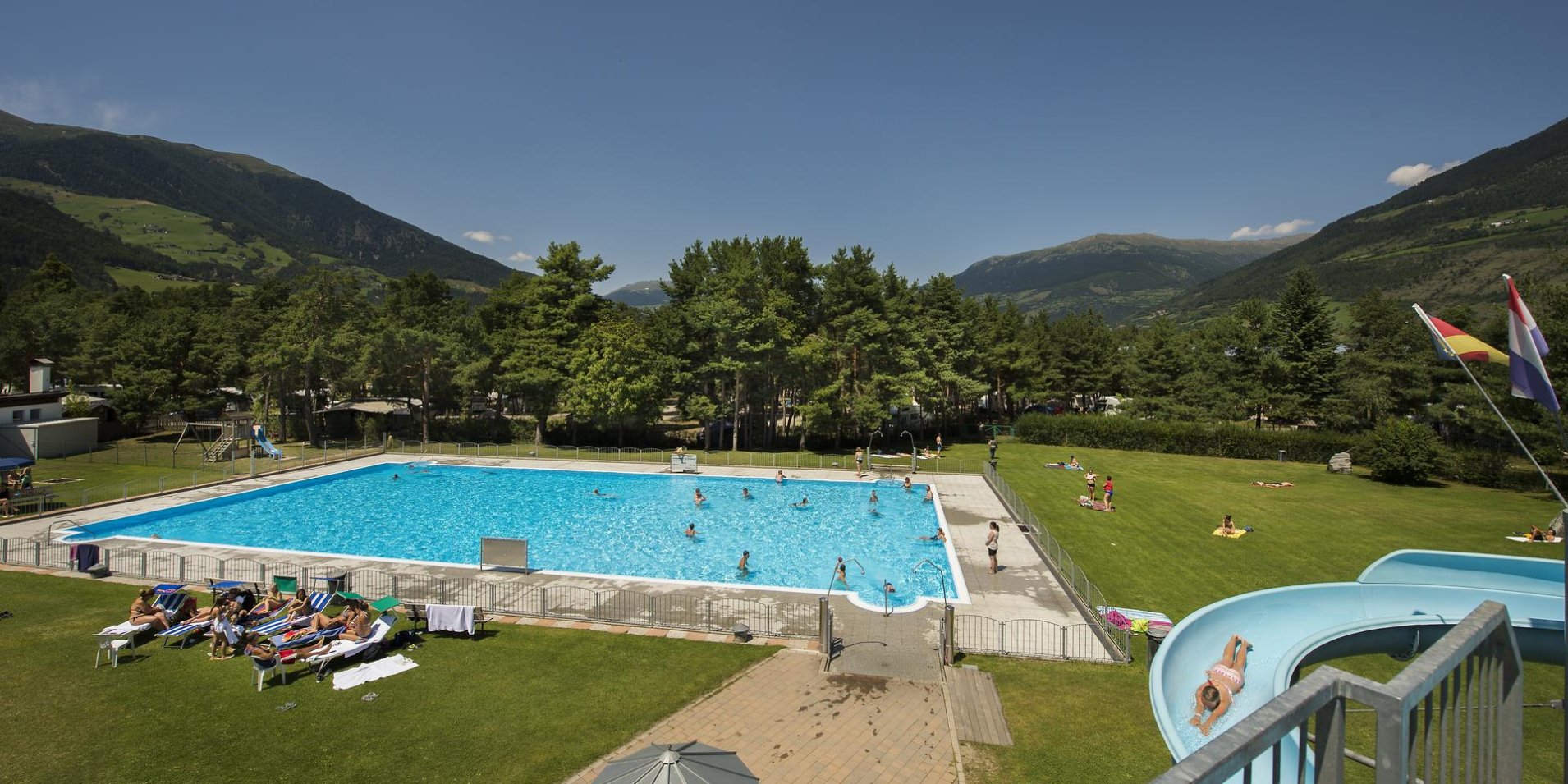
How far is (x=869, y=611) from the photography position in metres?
15.9

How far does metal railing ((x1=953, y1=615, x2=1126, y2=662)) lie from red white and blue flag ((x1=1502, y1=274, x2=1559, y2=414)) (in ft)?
34.9

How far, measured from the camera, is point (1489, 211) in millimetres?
197500

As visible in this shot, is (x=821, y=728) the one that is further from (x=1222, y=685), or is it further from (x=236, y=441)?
(x=236, y=441)

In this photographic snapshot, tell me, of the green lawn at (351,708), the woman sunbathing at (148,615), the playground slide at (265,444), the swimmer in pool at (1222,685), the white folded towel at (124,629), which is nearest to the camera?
the swimmer in pool at (1222,685)

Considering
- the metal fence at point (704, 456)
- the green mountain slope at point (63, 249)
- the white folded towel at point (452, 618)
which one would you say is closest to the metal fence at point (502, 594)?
the white folded towel at point (452, 618)

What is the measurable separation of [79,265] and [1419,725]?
186 m

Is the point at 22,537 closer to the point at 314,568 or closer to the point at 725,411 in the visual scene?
the point at 314,568

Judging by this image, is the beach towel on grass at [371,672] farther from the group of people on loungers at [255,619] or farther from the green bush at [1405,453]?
the green bush at [1405,453]

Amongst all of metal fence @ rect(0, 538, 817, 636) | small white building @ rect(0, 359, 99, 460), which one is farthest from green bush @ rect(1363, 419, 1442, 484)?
small white building @ rect(0, 359, 99, 460)

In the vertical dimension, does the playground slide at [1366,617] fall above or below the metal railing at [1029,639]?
above

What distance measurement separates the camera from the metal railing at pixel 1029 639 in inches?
540

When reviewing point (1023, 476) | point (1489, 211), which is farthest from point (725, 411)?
point (1489, 211)

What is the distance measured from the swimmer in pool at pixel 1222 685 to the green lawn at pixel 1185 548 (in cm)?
89

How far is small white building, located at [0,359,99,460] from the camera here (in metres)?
33.2
